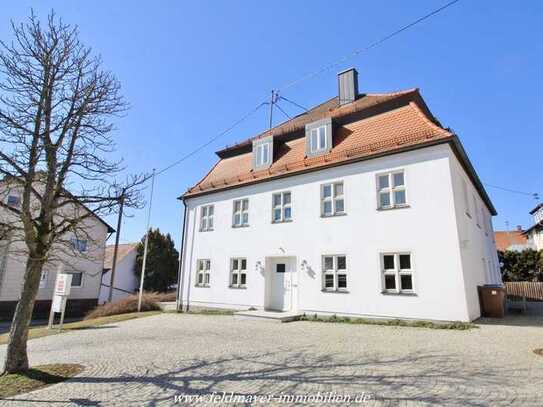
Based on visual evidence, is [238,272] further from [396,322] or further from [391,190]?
[391,190]

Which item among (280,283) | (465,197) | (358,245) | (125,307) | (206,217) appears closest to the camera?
(358,245)

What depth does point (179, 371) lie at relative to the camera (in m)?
6.14

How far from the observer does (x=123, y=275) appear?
3250 centimetres

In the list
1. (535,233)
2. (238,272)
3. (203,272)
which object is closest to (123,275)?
(203,272)

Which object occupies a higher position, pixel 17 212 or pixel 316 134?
pixel 316 134

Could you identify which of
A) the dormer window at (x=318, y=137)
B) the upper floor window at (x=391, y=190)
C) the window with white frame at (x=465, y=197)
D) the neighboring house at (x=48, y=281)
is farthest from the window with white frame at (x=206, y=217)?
the window with white frame at (x=465, y=197)

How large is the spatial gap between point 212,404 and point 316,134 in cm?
1303

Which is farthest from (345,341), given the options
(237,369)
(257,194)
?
(257,194)

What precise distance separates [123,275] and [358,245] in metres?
27.7

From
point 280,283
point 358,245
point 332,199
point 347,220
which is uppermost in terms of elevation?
point 332,199

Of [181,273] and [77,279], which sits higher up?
[181,273]

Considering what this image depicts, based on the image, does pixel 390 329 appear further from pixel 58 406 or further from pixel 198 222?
pixel 198 222

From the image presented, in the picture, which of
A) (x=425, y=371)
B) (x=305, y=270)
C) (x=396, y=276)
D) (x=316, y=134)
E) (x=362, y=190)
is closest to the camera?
(x=425, y=371)

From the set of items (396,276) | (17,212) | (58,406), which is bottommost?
(58,406)
